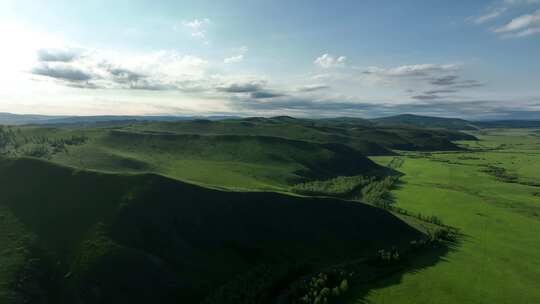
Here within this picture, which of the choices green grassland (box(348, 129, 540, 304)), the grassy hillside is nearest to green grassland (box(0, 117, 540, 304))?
the grassy hillside

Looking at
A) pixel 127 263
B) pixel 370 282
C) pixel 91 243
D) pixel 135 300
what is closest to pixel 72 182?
pixel 91 243

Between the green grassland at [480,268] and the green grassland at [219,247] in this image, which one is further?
the green grassland at [480,268]

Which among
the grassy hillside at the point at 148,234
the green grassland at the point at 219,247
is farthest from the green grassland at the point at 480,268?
the grassy hillside at the point at 148,234

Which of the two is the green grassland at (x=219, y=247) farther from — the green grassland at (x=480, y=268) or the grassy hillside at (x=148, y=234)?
the green grassland at (x=480, y=268)

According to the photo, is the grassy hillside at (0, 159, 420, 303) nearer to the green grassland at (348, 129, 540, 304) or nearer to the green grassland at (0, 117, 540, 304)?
the green grassland at (0, 117, 540, 304)

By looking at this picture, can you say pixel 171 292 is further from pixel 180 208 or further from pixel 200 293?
pixel 180 208

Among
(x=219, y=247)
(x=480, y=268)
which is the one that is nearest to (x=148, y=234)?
(x=219, y=247)

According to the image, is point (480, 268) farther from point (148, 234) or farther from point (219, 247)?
point (148, 234)

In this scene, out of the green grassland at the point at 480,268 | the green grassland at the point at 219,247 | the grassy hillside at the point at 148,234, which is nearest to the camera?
the grassy hillside at the point at 148,234
